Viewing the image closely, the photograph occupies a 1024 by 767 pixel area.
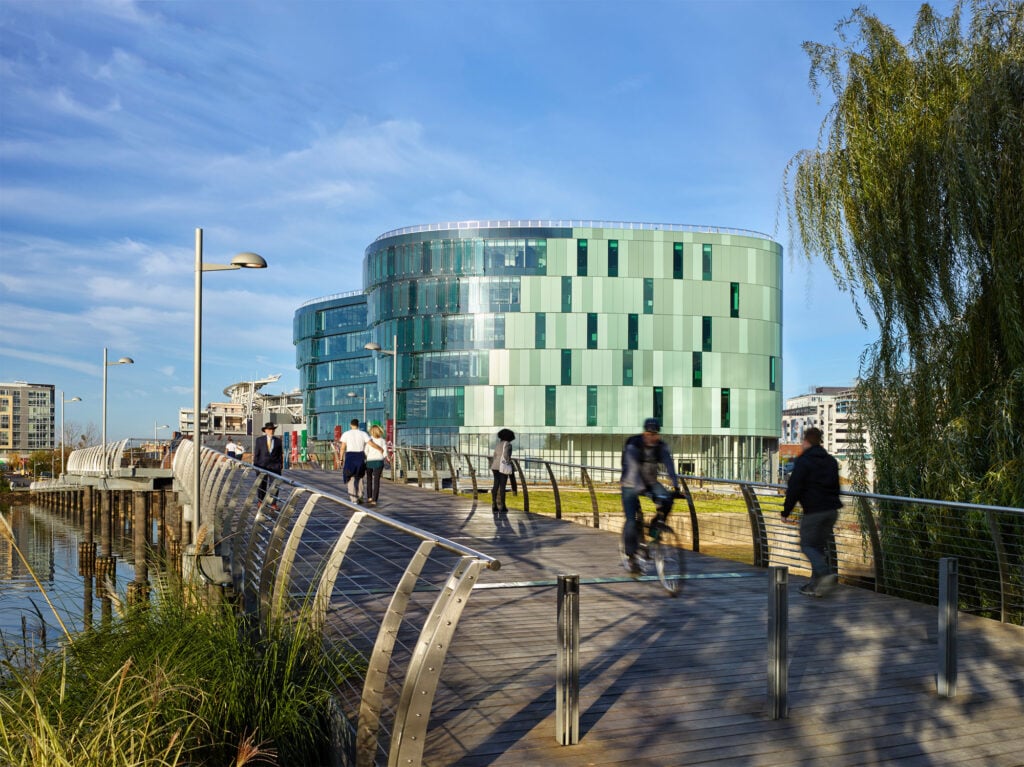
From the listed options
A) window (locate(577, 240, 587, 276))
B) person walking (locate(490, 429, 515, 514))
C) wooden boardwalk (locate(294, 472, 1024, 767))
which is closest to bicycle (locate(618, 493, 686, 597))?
wooden boardwalk (locate(294, 472, 1024, 767))

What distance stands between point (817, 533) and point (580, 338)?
151 ft

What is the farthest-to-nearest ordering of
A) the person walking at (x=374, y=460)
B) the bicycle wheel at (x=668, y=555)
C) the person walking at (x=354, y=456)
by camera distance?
the person walking at (x=374, y=460)
the person walking at (x=354, y=456)
the bicycle wheel at (x=668, y=555)

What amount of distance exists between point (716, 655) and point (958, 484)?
16.3ft

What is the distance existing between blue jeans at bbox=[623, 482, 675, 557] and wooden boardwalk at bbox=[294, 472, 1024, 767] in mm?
502

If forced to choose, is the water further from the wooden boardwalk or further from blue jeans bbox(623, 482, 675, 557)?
blue jeans bbox(623, 482, 675, 557)

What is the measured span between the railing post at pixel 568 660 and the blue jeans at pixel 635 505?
4546mm

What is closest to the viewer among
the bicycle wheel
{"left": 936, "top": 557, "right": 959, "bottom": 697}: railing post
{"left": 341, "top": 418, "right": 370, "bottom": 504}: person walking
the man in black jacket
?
{"left": 936, "top": 557, "right": 959, "bottom": 697}: railing post

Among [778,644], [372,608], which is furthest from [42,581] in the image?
[778,644]

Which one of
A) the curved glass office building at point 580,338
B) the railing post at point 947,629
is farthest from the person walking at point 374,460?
the curved glass office building at point 580,338

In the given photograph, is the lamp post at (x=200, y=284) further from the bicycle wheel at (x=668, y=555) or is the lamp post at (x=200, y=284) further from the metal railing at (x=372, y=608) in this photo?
the bicycle wheel at (x=668, y=555)

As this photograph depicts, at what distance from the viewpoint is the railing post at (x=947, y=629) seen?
5.75 m

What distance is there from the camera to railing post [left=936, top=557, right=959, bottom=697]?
18.9ft

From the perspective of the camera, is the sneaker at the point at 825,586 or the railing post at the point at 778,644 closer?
the railing post at the point at 778,644

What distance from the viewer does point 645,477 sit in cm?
939
